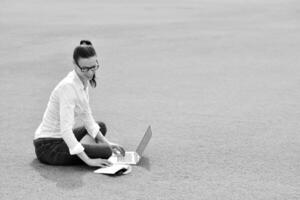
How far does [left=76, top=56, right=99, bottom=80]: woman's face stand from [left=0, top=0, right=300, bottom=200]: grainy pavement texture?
899 millimetres

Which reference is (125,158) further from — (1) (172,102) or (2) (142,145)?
(1) (172,102)

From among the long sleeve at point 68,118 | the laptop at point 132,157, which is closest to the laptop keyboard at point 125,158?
the laptop at point 132,157

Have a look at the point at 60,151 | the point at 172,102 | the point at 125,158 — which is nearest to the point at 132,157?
the point at 125,158

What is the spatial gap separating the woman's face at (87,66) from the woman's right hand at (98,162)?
766 millimetres

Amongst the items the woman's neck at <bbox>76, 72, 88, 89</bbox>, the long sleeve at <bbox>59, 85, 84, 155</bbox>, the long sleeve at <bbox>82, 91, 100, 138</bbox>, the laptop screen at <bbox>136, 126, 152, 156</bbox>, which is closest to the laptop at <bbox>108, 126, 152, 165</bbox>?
the laptop screen at <bbox>136, 126, 152, 156</bbox>

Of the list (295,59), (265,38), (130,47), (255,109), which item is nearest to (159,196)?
(255,109)

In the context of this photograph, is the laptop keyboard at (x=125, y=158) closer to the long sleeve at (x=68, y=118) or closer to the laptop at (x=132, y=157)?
the laptop at (x=132, y=157)

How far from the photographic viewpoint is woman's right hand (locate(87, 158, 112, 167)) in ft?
19.9

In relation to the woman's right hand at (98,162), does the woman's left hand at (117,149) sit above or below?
above

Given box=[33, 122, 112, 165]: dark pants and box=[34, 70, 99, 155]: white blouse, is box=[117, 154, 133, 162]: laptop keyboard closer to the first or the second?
box=[33, 122, 112, 165]: dark pants

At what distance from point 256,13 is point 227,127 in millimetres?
13374

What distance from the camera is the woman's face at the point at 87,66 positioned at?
585 cm

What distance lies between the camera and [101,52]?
12992mm

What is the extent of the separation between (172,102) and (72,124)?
124 inches
